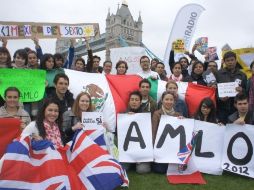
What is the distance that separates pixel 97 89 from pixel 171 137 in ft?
6.28

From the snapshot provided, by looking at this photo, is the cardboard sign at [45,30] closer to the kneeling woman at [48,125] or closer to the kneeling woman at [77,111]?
the kneeling woman at [77,111]

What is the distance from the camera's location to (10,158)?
4027mm

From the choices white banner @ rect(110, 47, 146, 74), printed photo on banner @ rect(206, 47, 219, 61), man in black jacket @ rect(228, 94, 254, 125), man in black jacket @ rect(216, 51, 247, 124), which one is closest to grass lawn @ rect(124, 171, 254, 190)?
man in black jacket @ rect(228, 94, 254, 125)

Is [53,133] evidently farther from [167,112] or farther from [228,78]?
[228,78]

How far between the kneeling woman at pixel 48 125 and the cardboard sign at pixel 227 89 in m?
3.22

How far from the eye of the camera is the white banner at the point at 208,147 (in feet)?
18.6

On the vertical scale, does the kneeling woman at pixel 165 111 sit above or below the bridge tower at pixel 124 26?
→ below

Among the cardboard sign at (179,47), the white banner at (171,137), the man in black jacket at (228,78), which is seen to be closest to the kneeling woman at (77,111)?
the white banner at (171,137)

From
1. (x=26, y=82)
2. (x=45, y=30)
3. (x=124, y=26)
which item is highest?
(x=124, y=26)

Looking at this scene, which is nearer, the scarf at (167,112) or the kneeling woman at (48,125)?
the kneeling woman at (48,125)

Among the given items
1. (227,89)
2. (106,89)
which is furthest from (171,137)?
(106,89)

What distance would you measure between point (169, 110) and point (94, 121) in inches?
59.4

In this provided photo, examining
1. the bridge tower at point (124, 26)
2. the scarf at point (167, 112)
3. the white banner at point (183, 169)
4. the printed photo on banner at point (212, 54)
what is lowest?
the white banner at point (183, 169)

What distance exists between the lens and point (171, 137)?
5785 mm
